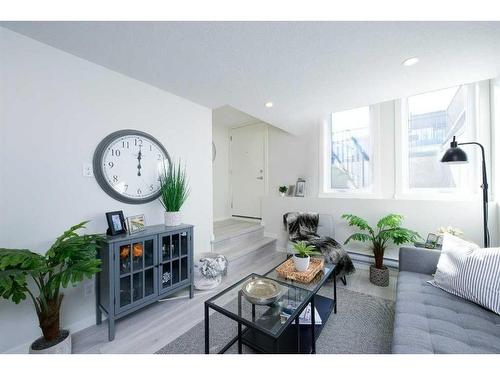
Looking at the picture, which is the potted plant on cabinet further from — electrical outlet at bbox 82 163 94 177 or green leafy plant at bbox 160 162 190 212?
electrical outlet at bbox 82 163 94 177

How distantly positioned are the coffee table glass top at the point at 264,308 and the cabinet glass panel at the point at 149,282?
2.76 ft

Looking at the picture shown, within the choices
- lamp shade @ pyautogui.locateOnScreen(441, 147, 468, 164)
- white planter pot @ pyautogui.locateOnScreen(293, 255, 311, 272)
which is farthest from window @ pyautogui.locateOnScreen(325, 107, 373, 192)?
white planter pot @ pyautogui.locateOnScreen(293, 255, 311, 272)

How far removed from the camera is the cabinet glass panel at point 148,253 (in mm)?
1741

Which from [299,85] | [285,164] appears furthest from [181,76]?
[285,164]

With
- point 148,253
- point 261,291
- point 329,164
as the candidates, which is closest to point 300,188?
point 329,164

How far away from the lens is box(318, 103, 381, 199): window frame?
295 cm

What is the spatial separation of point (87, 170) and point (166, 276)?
3.81 feet

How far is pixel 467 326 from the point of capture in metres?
1.12

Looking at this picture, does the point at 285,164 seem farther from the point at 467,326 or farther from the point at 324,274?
the point at 467,326

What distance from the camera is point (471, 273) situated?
1.33 m

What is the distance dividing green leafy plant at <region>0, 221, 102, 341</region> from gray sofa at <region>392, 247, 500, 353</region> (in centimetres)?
180

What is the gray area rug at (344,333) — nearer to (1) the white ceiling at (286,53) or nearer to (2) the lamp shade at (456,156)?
(2) the lamp shade at (456,156)

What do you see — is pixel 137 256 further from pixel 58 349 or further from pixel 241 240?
pixel 241 240
